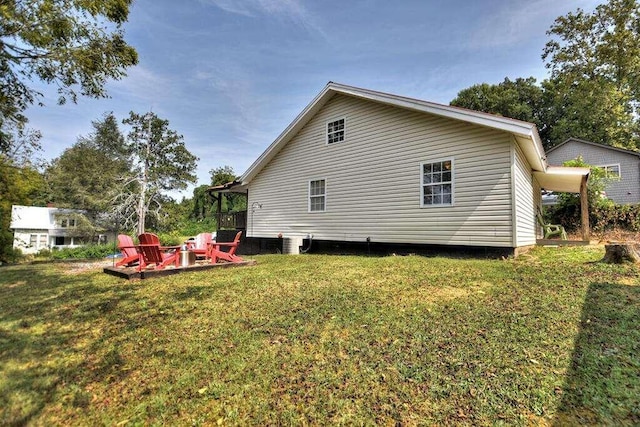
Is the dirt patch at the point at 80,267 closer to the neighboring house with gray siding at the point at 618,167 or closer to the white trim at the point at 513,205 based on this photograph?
the white trim at the point at 513,205

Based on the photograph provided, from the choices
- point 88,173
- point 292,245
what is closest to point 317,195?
point 292,245

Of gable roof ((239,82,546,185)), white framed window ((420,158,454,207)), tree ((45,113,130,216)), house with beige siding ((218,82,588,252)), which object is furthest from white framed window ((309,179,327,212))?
tree ((45,113,130,216))

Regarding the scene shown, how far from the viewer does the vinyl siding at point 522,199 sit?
322 inches

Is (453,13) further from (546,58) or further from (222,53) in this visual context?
(546,58)

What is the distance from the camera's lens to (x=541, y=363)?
279 centimetres

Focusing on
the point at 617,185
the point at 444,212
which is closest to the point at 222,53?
the point at 444,212

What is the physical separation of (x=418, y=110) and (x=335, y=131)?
11.8 ft

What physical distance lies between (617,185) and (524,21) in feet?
43.0

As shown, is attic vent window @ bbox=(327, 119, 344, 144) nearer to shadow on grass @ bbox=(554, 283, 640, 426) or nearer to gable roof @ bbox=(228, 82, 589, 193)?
gable roof @ bbox=(228, 82, 589, 193)

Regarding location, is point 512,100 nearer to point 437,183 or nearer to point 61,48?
point 437,183

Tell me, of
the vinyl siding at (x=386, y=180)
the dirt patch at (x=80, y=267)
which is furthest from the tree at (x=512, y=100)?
the dirt patch at (x=80, y=267)

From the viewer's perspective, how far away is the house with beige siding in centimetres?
817

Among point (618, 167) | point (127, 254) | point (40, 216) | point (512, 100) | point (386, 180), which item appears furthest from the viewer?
point (512, 100)

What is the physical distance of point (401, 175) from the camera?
32.4 ft
